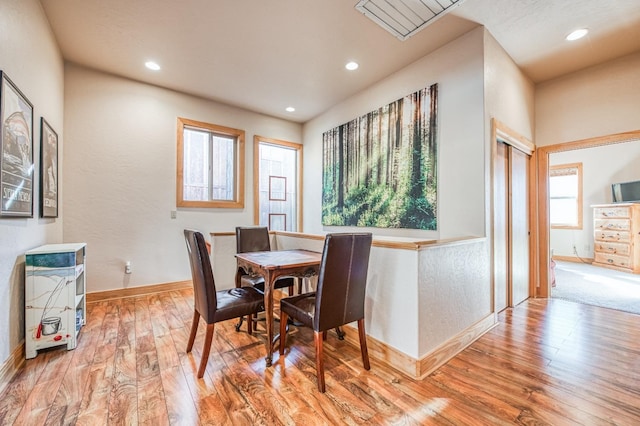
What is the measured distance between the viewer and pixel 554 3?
2285 millimetres

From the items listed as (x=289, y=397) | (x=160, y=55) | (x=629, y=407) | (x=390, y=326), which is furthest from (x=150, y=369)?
(x=160, y=55)

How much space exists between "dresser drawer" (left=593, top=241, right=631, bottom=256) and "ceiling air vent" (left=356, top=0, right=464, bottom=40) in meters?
6.10

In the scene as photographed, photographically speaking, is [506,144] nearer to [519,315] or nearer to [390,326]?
[519,315]

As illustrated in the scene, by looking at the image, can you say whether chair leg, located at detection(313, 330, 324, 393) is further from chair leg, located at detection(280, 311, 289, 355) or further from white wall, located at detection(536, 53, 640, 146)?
white wall, located at detection(536, 53, 640, 146)

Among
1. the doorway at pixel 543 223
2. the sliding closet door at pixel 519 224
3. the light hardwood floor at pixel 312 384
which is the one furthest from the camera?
the doorway at pixel 543 223

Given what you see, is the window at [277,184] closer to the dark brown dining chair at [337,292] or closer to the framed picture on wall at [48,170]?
the framed picture on wall at [48,170]

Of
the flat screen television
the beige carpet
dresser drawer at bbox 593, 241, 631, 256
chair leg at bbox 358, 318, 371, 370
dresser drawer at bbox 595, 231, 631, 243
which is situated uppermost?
the flat screen television

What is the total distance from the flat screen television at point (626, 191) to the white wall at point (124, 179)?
7972mm

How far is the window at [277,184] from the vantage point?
4.88 m

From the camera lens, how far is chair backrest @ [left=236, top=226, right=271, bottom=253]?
298 centimetres

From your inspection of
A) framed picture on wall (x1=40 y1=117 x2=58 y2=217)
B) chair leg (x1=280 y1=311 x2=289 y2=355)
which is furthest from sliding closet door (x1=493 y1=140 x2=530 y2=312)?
framed picture on wall (x1=40 y1=117 x2=58 y2=217)

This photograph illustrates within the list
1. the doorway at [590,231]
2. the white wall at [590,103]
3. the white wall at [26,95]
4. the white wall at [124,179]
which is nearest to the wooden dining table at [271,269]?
the white wall at [26,95]

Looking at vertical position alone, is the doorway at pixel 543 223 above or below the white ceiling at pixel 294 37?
below

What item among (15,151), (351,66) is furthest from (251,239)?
(351,66)
